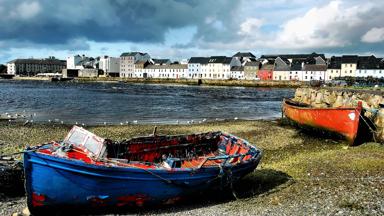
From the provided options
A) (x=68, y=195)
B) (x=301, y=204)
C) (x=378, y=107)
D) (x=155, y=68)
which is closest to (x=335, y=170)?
(x=301, y=204)

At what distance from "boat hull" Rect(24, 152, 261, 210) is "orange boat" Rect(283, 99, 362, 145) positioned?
45.8ft

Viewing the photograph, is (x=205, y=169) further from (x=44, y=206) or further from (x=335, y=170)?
(x=335, y=170)

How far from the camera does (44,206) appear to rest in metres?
10.8

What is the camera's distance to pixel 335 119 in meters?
24.0

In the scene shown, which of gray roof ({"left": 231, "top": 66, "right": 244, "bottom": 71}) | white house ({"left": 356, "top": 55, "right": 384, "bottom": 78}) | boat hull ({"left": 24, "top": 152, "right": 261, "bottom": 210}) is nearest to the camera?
boat hull ({"left": 24, "top": 152, "right": 261, "bottom": 210})

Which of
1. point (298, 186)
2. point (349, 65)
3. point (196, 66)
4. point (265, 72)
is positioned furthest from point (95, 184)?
point (196, 66)

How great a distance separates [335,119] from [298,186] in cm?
A: 1198

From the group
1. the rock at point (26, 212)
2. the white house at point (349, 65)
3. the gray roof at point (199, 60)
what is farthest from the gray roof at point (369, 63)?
the rock at point (26, 212)

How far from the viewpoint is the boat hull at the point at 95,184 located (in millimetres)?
10594

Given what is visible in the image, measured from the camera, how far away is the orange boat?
22.3 metres

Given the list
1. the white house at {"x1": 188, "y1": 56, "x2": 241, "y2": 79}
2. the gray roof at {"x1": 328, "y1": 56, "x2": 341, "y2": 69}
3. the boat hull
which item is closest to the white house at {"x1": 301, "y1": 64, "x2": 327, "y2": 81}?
the gray roof at {"x1": 328, "y1": 56, "x2": 341, "y2": 69}

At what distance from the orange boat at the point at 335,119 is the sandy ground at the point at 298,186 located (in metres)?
0.86

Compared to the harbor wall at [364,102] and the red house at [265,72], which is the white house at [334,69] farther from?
the harbor wall at [364,102]

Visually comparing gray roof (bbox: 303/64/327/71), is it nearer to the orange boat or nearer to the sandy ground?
the orange boat
